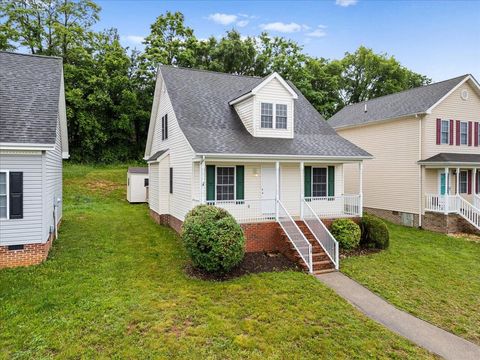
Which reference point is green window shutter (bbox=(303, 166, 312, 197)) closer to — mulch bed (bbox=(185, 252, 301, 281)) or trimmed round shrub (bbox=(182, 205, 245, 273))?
mulch bed (bbox=(185, 252, 301, 281))

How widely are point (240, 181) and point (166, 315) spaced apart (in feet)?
22.2

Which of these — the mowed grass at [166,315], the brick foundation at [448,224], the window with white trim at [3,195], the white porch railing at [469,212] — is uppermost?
the window with white trim at [3,195]

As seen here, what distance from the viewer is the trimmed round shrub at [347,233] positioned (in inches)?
447

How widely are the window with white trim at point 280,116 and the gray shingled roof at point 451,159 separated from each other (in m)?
8.45

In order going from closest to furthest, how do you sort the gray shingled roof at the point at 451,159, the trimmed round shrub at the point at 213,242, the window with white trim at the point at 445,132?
the trimmed round shrub at the point at 213,242 < the gray shingled roof at the point at 451,159 < the window with white trim at the point at 445,132

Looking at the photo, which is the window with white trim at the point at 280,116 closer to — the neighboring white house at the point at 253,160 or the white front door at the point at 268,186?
the neighboring white house at the point at 253,160

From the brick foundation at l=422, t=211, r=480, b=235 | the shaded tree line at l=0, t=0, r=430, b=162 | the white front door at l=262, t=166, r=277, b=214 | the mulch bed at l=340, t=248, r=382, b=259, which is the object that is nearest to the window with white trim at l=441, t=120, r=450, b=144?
the brick foundation at l=422, t=211, r=480, b=235

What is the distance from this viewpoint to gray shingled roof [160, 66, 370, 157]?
37.9 ft

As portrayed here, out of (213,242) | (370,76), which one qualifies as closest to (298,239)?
(213,242)

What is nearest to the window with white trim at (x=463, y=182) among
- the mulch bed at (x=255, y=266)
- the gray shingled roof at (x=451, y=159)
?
the gray shingled roof at (x=451, y=159)

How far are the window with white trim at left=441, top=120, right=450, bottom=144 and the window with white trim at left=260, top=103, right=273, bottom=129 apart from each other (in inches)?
417

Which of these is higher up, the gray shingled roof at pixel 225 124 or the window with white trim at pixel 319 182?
the gray shingled roof at pixel 225 124

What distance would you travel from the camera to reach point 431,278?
9.09m

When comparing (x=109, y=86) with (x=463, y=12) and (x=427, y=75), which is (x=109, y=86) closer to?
(x=463, y=12)
